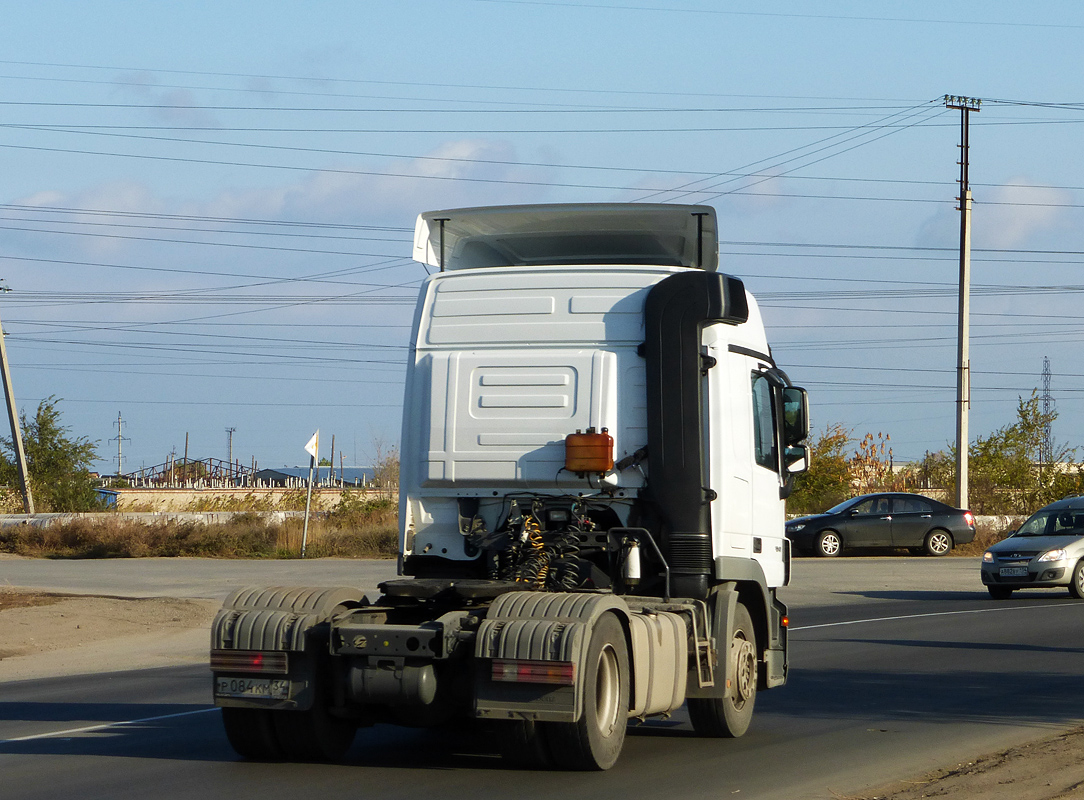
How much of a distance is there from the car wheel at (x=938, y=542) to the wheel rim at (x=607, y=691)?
2685 centimetres

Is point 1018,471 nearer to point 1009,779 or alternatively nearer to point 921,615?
point 921,615

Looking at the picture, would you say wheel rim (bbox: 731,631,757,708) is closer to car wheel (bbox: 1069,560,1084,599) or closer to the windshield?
car wheel (bbox: 1069,560,1084,599)

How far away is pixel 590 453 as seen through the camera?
27.3 ft

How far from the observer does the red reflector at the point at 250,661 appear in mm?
7508

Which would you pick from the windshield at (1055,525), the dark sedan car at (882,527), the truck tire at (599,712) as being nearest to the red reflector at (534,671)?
the truck tire at (599,712)

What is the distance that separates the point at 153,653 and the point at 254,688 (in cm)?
959

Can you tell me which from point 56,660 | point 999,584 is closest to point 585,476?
point 56,660

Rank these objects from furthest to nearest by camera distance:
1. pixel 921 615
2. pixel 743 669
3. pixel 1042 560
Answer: pixel 1042 560
pixel 921 615
pixel 743 669

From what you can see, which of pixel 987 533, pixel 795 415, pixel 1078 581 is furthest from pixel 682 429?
pixel 987 533

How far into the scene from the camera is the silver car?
22.7 m

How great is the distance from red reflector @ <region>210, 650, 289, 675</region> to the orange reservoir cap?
2102 millimetres

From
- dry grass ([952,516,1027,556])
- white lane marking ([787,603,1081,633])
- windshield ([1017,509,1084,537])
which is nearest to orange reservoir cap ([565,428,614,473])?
white lane marking ([787,603,1081,633])

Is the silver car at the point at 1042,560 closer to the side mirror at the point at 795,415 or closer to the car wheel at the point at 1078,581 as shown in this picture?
the car wheel at the point at 1078,581

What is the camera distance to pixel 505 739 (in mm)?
7434
